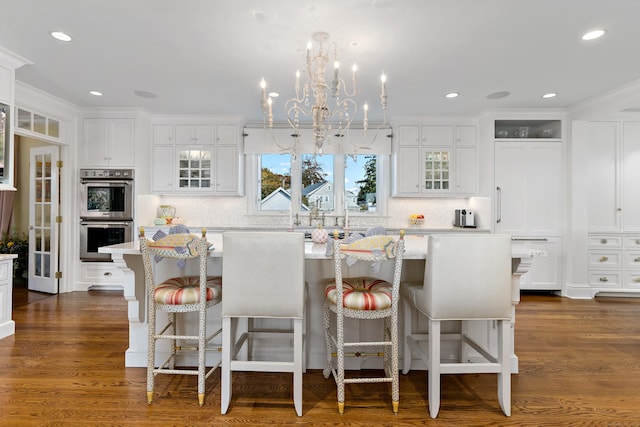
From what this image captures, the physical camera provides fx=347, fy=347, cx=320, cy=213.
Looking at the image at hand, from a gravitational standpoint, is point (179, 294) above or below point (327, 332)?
above

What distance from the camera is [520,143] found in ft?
15.5

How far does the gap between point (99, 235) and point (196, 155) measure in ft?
5.52

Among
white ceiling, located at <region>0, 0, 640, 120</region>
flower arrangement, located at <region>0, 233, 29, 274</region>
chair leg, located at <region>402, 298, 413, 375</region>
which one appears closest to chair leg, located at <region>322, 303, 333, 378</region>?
chair leg, located at <region>402, 298, 413, 375</region>

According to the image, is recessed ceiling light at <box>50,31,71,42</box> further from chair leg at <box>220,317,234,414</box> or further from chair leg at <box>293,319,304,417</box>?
chair leg at <box>293,319,304,417</box>

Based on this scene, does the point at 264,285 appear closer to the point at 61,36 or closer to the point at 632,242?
the point at 61,36

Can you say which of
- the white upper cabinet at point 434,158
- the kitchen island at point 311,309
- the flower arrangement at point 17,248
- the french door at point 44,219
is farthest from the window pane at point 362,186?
the flower arrangement at point 17,248

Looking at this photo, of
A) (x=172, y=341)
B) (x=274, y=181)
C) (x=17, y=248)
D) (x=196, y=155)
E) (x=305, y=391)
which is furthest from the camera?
(x=274, y=181)

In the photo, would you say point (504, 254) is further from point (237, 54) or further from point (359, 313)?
point (237, 54)

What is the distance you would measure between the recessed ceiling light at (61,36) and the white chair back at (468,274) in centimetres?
314

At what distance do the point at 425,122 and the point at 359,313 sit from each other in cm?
377

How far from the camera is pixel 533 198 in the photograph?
4719mm

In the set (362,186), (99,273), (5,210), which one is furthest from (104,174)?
(362,186)

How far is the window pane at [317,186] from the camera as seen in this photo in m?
5.43

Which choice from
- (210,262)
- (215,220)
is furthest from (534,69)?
(215,220)
